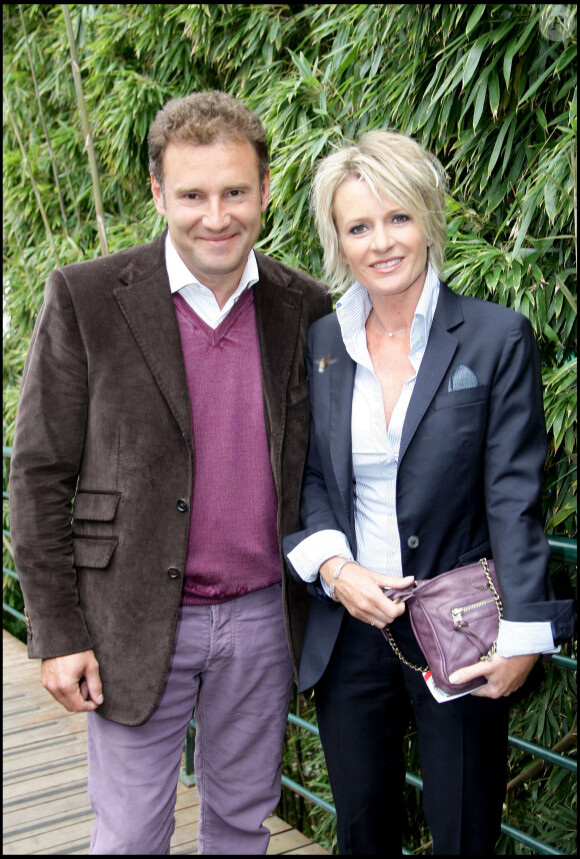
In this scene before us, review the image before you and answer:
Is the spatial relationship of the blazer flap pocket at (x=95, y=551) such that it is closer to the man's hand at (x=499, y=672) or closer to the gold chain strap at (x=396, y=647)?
the gold chain strap at (x=396, y=647)

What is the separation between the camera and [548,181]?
7.22 feet

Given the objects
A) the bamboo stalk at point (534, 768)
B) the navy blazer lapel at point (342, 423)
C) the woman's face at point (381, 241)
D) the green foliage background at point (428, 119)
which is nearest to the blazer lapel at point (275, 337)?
the navy blazer lapel at point (342, 423)

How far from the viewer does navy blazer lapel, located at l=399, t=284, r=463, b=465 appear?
5.00 feet

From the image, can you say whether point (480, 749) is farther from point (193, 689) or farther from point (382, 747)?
point (193, 689)

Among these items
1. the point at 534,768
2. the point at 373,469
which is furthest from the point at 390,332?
the point at 534,768

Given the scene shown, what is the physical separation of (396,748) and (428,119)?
5.84 ft

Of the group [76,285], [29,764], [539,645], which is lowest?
[29,764]

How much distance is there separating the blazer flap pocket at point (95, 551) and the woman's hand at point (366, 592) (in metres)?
0.44

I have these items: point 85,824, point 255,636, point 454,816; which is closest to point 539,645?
point 454,816

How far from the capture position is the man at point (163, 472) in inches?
65.9

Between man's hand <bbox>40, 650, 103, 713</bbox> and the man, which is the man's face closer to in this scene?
the man

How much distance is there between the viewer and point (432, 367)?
5.06ft

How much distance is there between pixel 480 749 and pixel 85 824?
1697 mm

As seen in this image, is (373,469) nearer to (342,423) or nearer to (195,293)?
(342,423)
